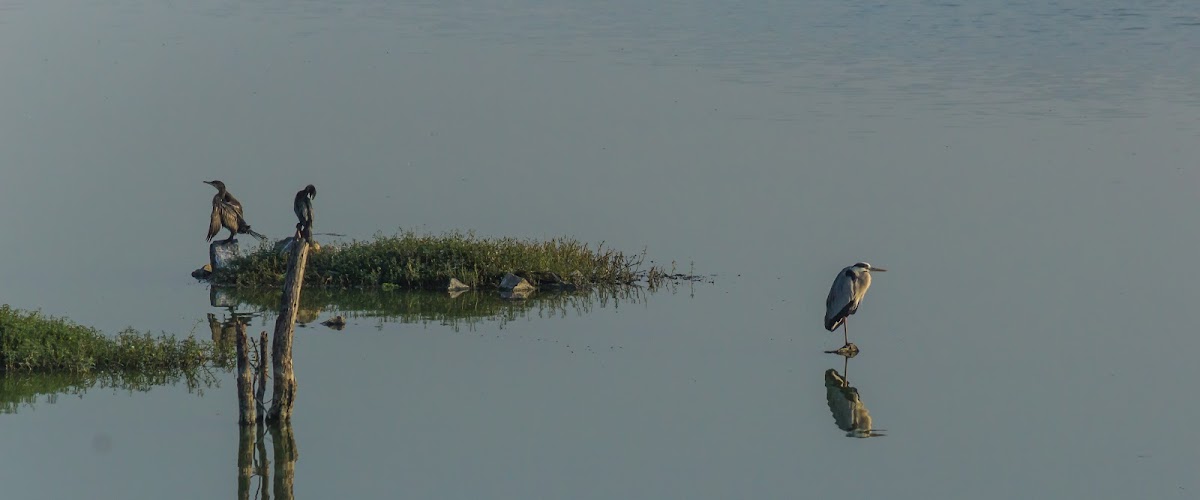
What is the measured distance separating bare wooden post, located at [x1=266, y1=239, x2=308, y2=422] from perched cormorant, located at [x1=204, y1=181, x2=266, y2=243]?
7791mm

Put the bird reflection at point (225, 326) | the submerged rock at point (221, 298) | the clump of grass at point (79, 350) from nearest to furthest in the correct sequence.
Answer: the clump of grass at point (79, 350), the bird reflection at point (225, 326), the submerged rock at point (221, 298)

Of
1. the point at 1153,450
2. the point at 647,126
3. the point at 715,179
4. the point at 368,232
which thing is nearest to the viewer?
the point at 1153,450

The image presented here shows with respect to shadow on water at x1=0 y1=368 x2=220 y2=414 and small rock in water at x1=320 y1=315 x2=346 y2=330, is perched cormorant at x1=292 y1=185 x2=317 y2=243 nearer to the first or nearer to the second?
shadow on water at x1=0 y1=368 x2=220 y2=414

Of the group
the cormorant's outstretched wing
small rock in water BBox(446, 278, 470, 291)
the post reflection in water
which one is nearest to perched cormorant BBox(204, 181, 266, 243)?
the cormorant's outstretched wing

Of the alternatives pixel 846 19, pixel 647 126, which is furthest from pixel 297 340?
pixel 846 19

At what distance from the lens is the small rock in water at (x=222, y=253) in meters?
22.6

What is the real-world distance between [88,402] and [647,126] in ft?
62.9

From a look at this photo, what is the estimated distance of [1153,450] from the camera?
16.0 m

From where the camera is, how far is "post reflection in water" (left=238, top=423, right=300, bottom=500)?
14.5 meters

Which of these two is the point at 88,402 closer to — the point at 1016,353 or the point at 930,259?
the point at 1016,353

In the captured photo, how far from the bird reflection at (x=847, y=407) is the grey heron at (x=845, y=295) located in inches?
29.0

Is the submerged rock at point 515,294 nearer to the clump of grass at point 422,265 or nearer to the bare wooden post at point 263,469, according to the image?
the clump of grass at point 422,265

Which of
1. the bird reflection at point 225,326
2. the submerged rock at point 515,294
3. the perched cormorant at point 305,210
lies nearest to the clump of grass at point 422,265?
the submerged rock at point 515,294

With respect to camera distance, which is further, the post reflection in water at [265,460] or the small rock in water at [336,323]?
the small rock in water at [336,323]
